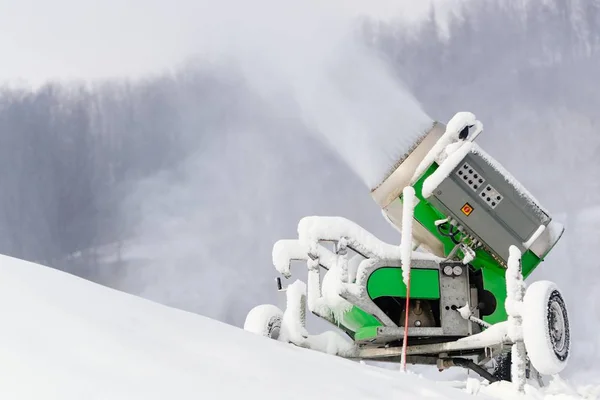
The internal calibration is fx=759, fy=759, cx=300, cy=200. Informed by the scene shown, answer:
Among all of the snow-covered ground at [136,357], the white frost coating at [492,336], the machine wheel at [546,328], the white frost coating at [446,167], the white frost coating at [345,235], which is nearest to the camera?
the snow-covered ground at [136,357]

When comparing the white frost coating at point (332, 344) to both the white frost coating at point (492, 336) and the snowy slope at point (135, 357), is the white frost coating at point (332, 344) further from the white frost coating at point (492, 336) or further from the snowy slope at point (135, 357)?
the snowy slope at point (135, 357)

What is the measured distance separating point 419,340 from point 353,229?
918mm

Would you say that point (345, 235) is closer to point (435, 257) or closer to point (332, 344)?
point (435, 257)

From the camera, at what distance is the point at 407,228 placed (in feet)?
15.1

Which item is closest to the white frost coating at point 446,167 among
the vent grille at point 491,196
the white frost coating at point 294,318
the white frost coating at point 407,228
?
the white frost coating at point 407,228

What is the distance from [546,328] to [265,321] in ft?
5.85

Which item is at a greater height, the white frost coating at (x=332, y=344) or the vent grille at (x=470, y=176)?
the vent grille at (x=470, y=176)

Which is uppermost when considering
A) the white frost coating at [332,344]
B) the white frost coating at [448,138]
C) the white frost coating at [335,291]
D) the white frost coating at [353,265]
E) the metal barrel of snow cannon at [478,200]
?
the white frost coating at [448,138]

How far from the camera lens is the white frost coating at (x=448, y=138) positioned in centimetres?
462

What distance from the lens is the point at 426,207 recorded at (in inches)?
188

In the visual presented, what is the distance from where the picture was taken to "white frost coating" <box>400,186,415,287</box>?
459 cm

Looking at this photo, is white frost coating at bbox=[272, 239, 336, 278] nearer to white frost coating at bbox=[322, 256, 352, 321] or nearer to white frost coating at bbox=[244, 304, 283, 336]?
white frost coating at bbox=[322, 256, 352, 321]

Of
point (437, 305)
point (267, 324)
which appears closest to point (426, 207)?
point (437, 305)

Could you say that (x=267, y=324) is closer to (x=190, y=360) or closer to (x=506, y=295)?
(x=506, y=295)
